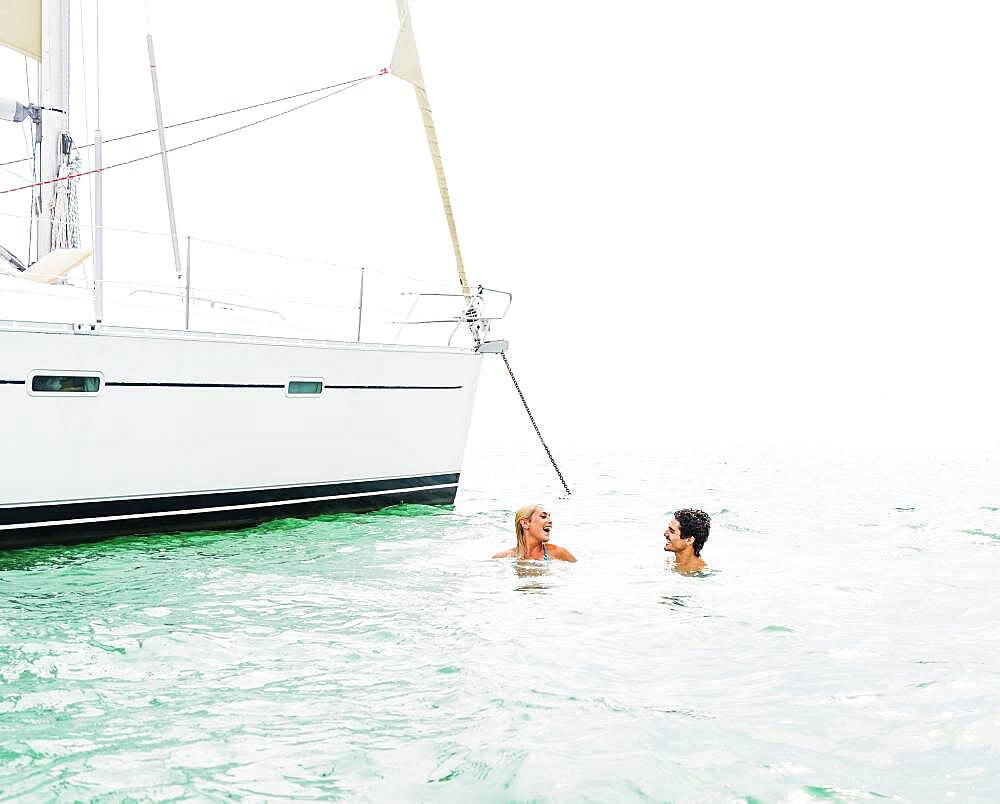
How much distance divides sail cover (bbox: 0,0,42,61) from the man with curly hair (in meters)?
7.26

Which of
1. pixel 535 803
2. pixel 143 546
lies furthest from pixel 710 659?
pixel 143 546

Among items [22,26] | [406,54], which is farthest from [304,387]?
[22,26]

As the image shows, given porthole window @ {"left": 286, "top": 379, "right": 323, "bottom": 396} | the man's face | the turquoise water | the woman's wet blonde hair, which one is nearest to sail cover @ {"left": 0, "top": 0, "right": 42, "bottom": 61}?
porthole window @ {"left": 286, "top": 379, "right": 323, "bottom": 396}

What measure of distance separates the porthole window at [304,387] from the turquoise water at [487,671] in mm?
1260

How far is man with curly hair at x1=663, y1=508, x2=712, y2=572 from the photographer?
6.39 m

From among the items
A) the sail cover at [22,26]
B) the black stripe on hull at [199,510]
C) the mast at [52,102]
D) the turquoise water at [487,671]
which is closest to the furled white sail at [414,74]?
the black stripe on hull at [199,510]

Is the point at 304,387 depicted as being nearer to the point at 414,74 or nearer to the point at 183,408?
the point at 183,408

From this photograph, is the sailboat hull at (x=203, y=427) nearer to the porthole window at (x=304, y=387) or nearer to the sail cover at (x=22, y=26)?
the porthole window at (x=304, y=387)

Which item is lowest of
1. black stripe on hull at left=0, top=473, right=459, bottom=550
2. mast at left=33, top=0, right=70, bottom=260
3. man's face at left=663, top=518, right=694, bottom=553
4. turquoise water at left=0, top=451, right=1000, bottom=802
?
turquoise water at left=0, top=451, right=1000, bottom=802

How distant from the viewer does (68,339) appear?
6.80 meters

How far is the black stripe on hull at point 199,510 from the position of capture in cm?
700

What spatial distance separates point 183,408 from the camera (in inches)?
296

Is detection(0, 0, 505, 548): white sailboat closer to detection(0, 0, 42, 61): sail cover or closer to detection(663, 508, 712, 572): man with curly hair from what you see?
detection(0, 0, 42, 61): sail cover

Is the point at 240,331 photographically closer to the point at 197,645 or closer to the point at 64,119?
the point at 64,119
